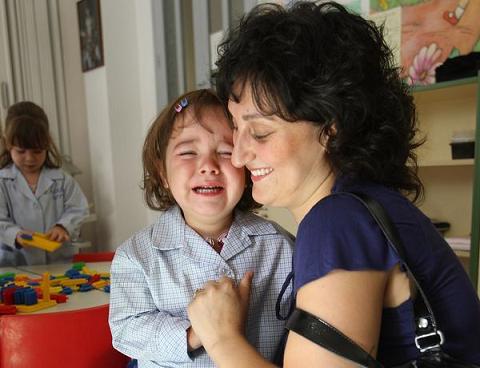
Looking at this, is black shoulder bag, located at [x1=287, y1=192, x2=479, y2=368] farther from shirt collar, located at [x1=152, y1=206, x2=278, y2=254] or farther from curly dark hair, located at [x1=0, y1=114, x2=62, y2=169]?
curly dark hair, located at [x1=0, y1=114, x2=62, y2=169]

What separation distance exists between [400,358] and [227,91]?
537 millimetres

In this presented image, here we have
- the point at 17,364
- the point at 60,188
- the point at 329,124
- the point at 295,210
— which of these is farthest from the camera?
the point at 60,188

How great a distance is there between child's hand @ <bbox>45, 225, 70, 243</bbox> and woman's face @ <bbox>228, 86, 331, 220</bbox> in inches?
66.5

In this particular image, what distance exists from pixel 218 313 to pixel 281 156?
0.97ft

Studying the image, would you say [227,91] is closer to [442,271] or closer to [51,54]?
[442,271]

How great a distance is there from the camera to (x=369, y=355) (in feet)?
1.84

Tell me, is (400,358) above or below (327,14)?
below

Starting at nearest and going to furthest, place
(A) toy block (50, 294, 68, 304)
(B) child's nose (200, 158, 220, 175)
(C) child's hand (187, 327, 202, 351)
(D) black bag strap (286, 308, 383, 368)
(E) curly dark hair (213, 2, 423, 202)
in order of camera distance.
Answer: (D) black bag strap (286, 308, 383, 368) < (E) curly dark hair (213, 2, 423, 202) < (C) child's hand (187, 327, 202, 351) < (B) child's nose (200, 158, 220, 175) < (A) toy block (50, 294, 68, 304)

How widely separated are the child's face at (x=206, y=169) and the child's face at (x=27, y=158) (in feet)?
5.52

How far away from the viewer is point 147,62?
11.5 ft

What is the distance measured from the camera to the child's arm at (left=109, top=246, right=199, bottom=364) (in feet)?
2.67

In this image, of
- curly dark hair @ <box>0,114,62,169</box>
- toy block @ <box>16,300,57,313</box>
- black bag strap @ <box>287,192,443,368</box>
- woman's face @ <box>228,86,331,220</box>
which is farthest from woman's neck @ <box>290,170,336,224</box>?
curly dark hair @ <box>0,114,62,169</box>

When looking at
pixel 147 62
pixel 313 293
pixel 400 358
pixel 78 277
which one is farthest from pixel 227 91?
pixel 147 62

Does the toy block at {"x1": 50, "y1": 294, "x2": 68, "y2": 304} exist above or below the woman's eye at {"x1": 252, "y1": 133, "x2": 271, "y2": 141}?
below
